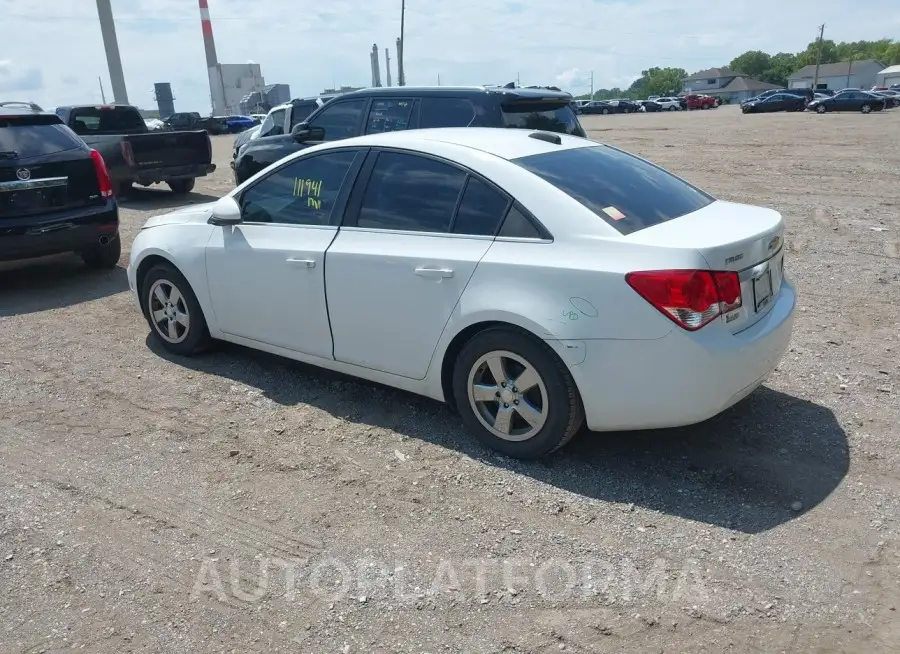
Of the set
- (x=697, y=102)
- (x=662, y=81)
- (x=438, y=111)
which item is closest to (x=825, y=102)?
(x=697, y=102)

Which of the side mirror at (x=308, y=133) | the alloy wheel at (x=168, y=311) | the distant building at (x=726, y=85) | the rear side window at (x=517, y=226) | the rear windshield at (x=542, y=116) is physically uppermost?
the rear windshield at (x=542, y=116)

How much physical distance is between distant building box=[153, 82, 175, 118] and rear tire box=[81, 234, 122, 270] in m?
117

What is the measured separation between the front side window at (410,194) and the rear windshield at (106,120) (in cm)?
1178

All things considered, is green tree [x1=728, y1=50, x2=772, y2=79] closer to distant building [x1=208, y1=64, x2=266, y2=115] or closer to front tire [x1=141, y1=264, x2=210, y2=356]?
distant building [x1=208, y1=64, x2=266, y2=115]

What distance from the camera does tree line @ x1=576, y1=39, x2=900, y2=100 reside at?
142 m

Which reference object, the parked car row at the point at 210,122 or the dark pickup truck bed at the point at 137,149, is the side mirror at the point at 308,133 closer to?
the dark pickup truck bed at the point at 137,149

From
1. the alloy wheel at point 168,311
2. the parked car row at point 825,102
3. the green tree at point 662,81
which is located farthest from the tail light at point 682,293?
the green tree at point 662,81

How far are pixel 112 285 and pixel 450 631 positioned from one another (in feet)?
21.0

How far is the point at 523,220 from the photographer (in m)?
3.81

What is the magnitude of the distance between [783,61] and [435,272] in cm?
16836

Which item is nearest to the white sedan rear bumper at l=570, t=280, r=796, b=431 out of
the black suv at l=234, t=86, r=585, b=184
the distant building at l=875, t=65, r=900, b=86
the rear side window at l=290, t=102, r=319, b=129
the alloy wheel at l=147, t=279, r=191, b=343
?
the alloy wheel at l=147, t=279, r=191, b=343

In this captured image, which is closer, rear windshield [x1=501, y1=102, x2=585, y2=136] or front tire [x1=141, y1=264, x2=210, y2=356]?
front tire [x1=141, y1=264, x2=210, y2=356]

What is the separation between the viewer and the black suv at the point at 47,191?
23.6 ft

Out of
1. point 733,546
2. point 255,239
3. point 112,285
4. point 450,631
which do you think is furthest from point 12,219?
point 733,546
